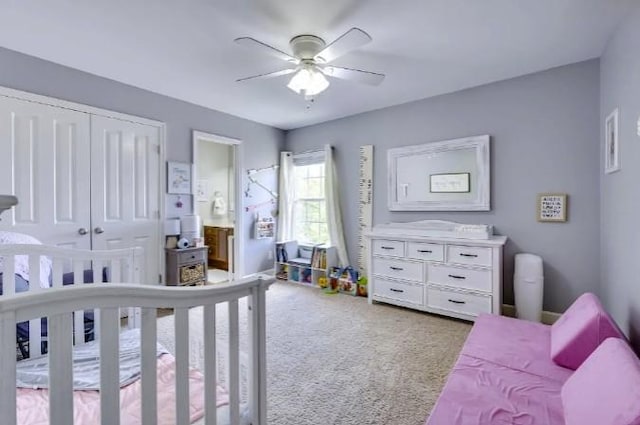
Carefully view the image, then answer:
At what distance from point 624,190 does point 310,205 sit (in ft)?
11.6

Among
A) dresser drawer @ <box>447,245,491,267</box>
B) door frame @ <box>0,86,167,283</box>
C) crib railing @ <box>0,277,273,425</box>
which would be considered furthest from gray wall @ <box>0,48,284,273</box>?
crib railing @ <box>0,277,273,425</box>

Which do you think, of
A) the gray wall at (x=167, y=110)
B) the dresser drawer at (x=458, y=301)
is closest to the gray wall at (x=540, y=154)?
the dresser drawer at (x=458, y=301)

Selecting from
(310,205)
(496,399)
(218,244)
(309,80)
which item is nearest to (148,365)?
(496,399)

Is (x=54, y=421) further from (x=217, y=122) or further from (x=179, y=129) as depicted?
(x=217, y=122)

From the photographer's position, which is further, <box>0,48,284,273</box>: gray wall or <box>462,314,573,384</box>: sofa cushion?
<box>0,48,284,273</box>: gray wall

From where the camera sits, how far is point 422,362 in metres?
2.36

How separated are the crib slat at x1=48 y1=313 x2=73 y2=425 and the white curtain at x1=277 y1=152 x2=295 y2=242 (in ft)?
14.0

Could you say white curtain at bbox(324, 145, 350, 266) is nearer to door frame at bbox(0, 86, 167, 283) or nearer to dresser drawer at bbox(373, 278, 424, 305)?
dresser drawer at bbox(373, 278, 424, 305)

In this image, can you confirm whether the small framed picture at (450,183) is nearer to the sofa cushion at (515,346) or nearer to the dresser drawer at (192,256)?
the sofa cushion at (515,346)

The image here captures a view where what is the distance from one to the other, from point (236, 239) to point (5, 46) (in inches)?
117

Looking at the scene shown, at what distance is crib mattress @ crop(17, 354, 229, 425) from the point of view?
1098mm

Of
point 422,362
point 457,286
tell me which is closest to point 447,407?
point 422,362

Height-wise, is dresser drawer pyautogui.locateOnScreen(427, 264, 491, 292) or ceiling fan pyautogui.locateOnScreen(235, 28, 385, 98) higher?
ceiling fan pyautogui.locateOnScreen(235, 28, 385, 98)

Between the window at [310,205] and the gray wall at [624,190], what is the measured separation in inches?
121
